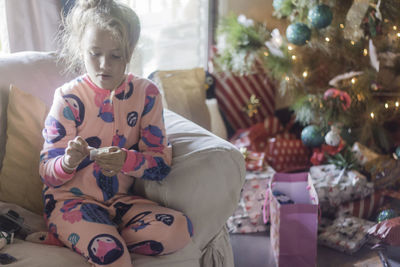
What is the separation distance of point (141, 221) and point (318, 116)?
4.50 ft

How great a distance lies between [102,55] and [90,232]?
470 millimetres

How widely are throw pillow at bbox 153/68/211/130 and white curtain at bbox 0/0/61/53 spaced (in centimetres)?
49

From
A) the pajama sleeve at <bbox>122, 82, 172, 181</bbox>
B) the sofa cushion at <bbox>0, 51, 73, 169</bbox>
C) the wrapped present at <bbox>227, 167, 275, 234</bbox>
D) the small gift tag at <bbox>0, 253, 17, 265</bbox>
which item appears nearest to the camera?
the small gift tag at <bbox>0, 253, 17, 265</bbox>

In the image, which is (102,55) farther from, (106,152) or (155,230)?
(155,230)

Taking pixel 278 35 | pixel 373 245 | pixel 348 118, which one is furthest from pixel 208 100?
pixel 373 245

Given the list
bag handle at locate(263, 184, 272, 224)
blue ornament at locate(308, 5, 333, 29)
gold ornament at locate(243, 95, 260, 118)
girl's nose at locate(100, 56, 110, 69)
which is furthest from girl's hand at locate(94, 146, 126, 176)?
gold ornament at locate(243, 95, 260, 118)

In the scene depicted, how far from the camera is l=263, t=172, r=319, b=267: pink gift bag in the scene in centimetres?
153

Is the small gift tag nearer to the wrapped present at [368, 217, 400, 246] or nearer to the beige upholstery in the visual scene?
the beige upholstery

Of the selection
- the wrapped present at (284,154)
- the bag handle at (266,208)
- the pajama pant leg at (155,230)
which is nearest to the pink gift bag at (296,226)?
the bag handle at (266,208)

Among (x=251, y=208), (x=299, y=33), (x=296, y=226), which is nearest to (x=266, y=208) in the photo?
(x=251, y=208)

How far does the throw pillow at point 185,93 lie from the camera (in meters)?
1.96

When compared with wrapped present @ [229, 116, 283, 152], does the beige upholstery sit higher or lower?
higher

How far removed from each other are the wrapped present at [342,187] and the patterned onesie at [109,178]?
36.9 inches

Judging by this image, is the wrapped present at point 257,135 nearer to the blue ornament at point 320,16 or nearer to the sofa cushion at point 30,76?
the blue ornament at point 320,16
